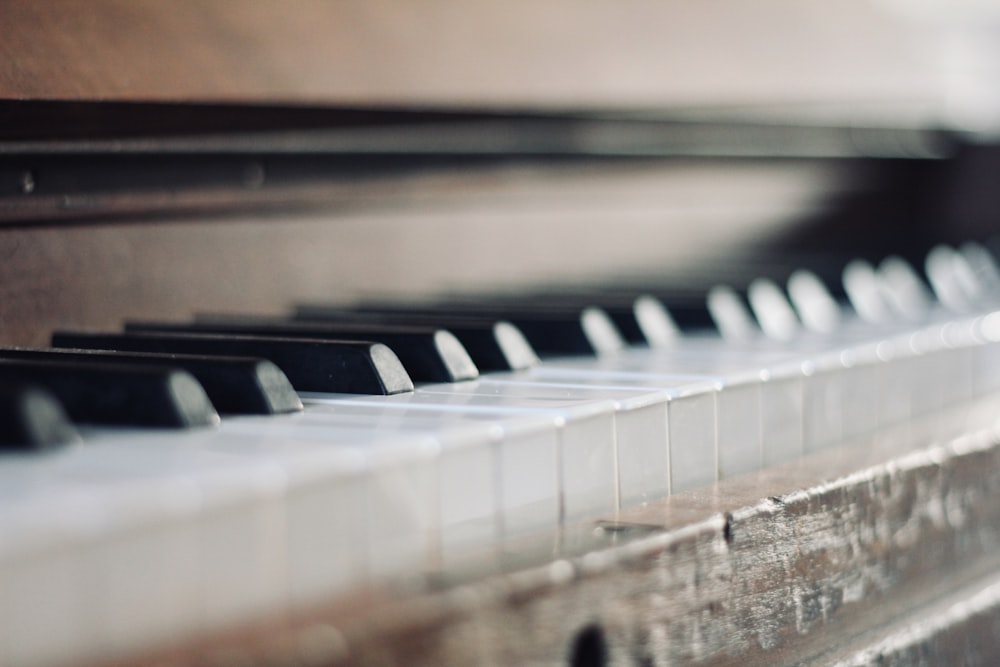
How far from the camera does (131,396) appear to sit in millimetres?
583

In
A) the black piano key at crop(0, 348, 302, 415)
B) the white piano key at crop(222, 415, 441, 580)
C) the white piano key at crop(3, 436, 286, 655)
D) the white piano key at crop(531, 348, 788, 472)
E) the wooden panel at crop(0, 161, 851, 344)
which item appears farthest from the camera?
the wooden panel at crop(0, 161, 851, 344)

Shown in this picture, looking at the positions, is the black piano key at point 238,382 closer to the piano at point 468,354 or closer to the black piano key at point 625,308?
the piano at point 468,354

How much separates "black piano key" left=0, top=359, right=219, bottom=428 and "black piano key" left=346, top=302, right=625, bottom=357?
1.22 ft

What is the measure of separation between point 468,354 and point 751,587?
259 millimetres

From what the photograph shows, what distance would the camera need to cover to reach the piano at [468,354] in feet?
1.58

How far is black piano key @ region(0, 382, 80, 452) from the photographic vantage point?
51 centimetres

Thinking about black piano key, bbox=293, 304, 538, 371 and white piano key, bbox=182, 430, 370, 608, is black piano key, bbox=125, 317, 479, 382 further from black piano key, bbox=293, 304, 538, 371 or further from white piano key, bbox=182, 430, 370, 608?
white piano key, bbox=182, 430, 370, 608

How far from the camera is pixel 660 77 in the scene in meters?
1.34

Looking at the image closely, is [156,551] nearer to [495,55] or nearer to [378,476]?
[378,476]

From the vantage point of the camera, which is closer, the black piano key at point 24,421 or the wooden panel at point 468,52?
the black piano key at point 24,421

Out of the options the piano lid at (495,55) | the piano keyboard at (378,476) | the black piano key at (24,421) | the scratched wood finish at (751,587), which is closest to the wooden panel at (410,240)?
the piano lid at (495,55)

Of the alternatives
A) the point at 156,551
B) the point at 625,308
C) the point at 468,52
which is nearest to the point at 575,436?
the point at 156,551

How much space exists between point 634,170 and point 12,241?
81 cm

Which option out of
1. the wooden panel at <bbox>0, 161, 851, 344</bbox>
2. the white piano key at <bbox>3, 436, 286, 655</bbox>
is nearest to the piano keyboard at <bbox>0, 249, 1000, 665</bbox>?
the white piano key at <bbox>3, 436, 286, 655</bbox>
